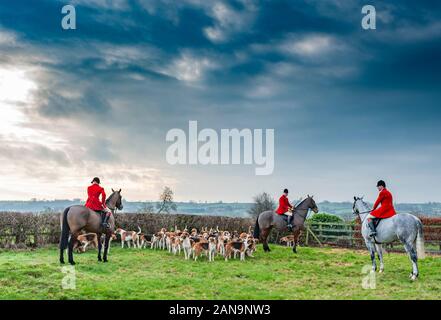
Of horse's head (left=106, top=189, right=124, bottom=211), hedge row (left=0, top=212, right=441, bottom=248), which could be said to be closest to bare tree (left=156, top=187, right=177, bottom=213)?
hedge row (left=0, top=212, right=441, bottom=248)

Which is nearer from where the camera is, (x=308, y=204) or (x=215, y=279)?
(x=215, y=279)

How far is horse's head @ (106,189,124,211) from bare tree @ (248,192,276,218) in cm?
1954

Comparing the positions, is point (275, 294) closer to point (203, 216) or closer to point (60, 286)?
point (60, 286)

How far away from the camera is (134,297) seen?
8.30m

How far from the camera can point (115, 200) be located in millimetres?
14688

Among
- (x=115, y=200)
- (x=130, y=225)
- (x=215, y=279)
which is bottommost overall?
(x=215, y=279)

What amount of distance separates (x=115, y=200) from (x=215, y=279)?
5.73 metres

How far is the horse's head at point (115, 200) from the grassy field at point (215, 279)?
1776 mm

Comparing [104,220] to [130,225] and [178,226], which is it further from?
[178,226]

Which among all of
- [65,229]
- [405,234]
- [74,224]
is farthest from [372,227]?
[65,229]

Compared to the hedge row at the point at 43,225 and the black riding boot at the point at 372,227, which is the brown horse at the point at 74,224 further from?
the black riding boot at the point at 372,227

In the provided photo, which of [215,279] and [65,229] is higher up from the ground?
[65,229]

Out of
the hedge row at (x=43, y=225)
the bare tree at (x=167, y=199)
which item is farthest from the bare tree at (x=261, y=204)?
the hedge row at (x=43, y=225)
